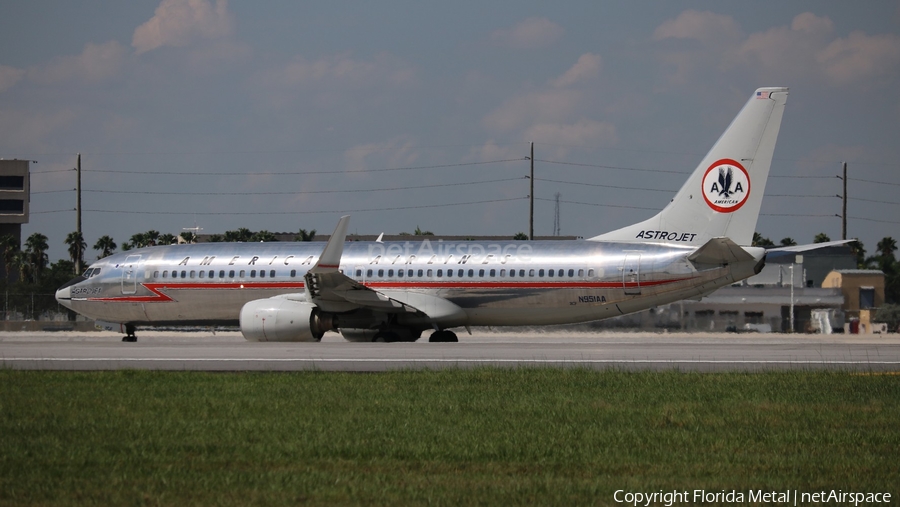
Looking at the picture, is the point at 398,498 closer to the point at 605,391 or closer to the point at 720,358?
the point at 605,391

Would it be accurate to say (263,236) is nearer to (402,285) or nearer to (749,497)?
(402,285)

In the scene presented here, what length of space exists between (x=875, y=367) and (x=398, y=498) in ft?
47.4

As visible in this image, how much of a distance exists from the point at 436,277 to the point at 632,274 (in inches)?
240

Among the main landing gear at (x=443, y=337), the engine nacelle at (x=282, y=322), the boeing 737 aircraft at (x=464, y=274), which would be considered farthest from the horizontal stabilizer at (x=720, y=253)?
the engine nacelle at (x=282, y=322)

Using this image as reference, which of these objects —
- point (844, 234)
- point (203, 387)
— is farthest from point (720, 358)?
point (844, 234)

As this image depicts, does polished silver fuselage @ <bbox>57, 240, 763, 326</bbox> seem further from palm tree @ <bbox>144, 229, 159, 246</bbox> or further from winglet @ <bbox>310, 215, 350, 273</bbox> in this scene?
palm tree @ <bbox>144, 229, 159, 246</bbox>

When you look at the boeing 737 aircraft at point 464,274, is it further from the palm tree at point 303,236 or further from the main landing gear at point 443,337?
the palm tree at point 303,236

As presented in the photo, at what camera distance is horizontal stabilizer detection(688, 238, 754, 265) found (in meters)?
27.7

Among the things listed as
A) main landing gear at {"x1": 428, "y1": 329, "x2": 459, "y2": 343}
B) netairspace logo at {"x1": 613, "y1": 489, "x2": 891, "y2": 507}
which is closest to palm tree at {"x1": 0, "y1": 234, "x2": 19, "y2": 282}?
main landing gear at {"x1": 428, "y1": 329, "x2": 459, "y2": 343}

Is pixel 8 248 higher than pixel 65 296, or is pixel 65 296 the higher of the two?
pixel 8 248

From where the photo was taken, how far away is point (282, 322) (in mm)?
29328

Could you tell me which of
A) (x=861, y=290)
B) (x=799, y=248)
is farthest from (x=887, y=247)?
(x=799, y=248)

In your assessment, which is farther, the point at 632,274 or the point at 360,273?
the point at 360,273

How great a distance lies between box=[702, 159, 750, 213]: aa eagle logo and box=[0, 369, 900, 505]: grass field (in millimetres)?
12367
